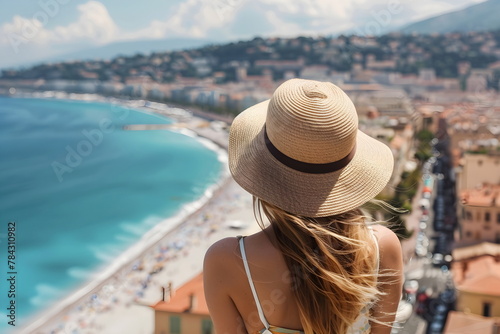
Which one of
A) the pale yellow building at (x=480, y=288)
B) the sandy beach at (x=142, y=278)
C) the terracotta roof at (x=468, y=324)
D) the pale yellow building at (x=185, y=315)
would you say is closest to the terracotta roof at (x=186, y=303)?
the pale yellow building at (x=185, y=315)

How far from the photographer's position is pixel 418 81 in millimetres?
40969

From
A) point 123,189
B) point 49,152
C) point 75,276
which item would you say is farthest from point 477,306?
point 49,152

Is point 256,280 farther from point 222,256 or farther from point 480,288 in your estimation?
point 480,288

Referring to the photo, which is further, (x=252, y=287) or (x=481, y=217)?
(x=481, y=217)

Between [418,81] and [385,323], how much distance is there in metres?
42.4

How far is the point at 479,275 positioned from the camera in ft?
20.4

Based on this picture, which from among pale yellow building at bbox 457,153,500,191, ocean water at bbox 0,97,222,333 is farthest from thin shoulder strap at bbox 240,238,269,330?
pale yellow building at bbox 457,153,500,191

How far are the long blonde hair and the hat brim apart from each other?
0.8 inches

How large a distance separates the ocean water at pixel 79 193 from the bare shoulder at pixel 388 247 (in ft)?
27.6

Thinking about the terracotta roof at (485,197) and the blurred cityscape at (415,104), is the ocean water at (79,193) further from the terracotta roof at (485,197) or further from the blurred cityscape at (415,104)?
the terracotta roof at (485,197)

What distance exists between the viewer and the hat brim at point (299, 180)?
688 millimetres

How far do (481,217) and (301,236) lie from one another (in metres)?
8.22

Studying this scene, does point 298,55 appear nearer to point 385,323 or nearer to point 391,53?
point 391,53

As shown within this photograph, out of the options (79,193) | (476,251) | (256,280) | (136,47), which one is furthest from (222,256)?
(136,47)
